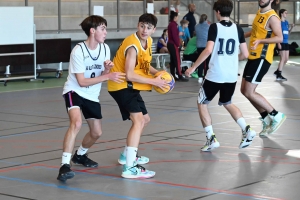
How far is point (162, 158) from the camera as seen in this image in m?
8.26

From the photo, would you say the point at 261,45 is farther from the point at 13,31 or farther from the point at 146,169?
the point at 13,31

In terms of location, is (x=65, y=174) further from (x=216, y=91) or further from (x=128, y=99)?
(x=216, y=91)

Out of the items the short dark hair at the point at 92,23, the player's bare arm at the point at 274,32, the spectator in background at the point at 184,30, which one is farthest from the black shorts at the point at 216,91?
the spectator in background at the point at 184,30

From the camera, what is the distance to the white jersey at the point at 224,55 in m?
8.62


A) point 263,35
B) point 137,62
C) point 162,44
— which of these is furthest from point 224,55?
point 162,44

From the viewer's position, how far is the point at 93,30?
7.21 metres

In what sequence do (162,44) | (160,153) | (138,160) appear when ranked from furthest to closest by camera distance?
(162,44) → (160,153) → (138,160)

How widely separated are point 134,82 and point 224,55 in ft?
5.75

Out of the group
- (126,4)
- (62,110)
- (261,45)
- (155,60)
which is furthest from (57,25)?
(261,45)

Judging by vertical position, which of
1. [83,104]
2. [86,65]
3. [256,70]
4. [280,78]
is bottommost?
[280,78]

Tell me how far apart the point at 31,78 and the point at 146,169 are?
12303mm

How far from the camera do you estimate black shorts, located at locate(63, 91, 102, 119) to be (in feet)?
23.9

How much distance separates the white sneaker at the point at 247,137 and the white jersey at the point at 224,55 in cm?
70

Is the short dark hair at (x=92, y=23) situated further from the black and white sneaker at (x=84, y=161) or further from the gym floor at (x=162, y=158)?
the gym floor at (x=162, y=158)
